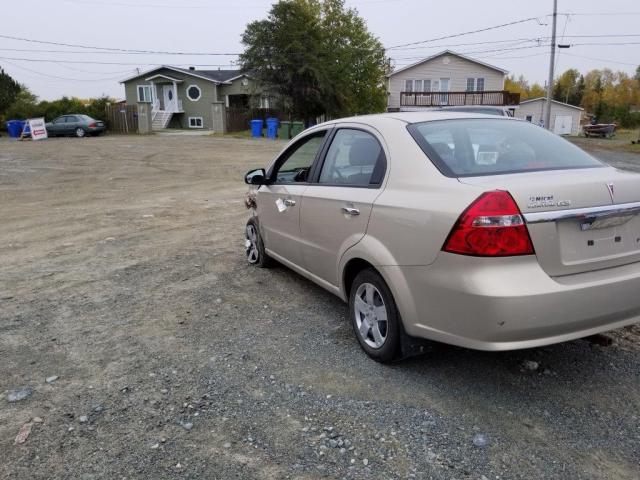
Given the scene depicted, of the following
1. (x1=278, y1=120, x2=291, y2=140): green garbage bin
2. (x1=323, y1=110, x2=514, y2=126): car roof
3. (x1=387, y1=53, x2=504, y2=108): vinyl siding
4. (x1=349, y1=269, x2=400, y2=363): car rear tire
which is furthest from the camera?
(x1=387, y1=53, x2=504, y2=108): vinyl siding

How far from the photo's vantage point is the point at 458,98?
4091cm

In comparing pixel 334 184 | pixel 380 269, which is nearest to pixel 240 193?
pixel 334 184

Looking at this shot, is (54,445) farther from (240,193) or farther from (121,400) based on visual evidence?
(240,193)

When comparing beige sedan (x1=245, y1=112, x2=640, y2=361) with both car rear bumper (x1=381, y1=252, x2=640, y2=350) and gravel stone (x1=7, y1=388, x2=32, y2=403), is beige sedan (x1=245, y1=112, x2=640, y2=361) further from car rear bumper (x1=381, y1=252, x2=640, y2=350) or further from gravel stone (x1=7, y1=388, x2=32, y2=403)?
gravel stone (x1=7, y1=388, x2=32, y2=403)

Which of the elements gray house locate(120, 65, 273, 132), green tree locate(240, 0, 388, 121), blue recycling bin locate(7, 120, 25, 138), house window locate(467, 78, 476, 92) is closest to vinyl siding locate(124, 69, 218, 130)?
gray house locate(120, 65, 273, 132)

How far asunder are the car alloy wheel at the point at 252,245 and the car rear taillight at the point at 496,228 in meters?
3.42

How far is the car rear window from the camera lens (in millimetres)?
3322

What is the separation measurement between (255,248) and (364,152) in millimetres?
2427

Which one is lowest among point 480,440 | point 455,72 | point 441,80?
point 480,440

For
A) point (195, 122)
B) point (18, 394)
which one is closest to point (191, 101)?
point (195, 122)

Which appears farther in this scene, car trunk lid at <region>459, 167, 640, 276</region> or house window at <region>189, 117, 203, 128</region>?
house window at <region>189, 117, 203, 128</region>

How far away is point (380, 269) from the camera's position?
3.43 m

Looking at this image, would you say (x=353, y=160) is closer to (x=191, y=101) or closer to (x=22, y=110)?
(x=22, y=110)

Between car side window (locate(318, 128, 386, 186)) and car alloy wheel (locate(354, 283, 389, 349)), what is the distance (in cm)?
75
